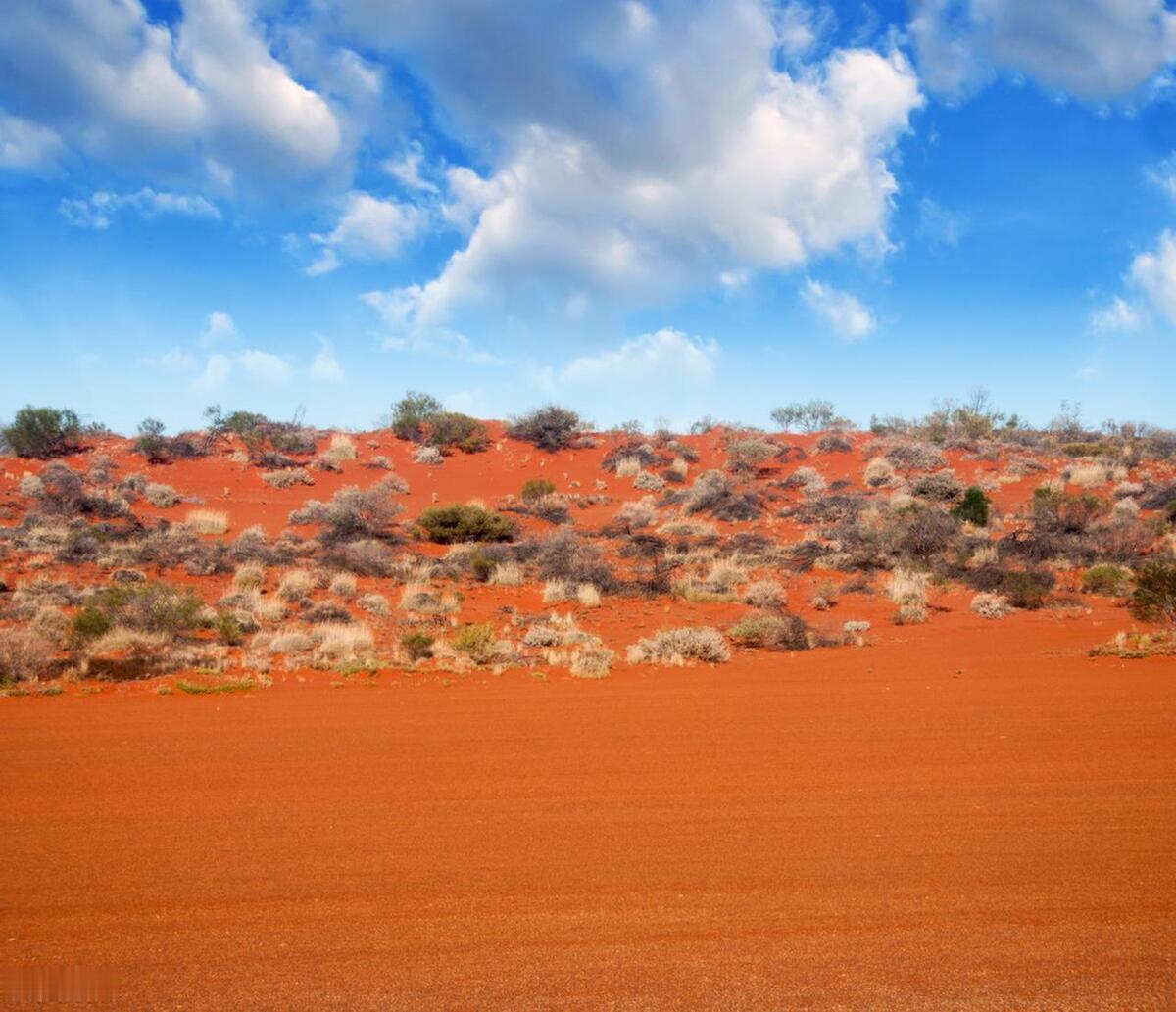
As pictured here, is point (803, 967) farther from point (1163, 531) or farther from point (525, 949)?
point (1163, 531)

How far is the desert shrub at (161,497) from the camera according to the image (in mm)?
31547

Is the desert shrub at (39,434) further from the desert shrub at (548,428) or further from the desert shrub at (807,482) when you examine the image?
the desert shrub at (807,482)

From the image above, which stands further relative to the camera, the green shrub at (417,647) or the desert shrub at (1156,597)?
the desert shrub at (1156,597)

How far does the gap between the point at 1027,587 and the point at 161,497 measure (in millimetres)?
29023

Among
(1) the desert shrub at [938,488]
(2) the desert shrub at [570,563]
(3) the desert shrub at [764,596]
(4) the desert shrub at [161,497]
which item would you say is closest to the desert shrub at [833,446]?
(1) the desert shrub at [938,488]

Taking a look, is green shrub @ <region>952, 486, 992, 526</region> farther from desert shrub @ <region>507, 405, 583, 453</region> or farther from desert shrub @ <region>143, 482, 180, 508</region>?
desert shrub @ <region>143, 482, 180, 508</region>

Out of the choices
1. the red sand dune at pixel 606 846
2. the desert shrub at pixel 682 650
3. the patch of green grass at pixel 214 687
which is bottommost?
the patch of green grass at pixel 214 687

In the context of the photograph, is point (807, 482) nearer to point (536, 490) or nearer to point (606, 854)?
point (536, 490)

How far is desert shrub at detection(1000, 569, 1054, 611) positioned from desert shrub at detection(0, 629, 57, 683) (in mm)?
17774

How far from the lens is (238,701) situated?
35.1 feet

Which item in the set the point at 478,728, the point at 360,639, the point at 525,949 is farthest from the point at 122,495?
the point at 525,949

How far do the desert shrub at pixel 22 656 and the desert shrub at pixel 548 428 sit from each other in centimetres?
3281

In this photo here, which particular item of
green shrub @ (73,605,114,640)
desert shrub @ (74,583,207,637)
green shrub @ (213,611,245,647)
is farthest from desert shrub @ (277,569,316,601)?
green shrub @ (73,605,114,640)

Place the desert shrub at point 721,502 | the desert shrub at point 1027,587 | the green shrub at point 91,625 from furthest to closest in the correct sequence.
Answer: the desert shrub at point 721,502, the desert shrub at point 1027,587, the green shrub at point 91,625
